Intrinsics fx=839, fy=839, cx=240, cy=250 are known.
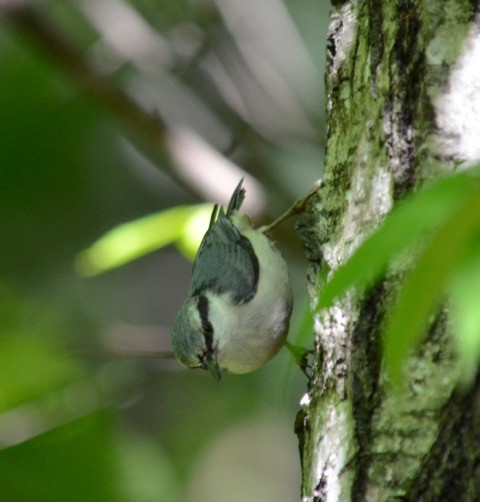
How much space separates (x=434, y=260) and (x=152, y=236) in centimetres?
211

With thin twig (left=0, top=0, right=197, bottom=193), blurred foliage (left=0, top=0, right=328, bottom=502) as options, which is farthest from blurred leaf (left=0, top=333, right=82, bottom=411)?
thin twig (left=0, top=0, right=197, bottom=193)

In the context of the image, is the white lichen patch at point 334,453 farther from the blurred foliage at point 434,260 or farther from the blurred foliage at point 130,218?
the blurred foliage at point 434,260

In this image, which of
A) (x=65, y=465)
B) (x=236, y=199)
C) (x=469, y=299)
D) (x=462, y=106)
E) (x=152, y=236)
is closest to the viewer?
(x=469, y=299)

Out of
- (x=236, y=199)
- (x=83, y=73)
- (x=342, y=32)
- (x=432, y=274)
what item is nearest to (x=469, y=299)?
(x=432, y=274)

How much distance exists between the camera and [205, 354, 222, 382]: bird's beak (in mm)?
3184

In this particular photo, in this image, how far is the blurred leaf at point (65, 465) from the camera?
375cm

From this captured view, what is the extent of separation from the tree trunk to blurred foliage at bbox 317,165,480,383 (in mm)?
688

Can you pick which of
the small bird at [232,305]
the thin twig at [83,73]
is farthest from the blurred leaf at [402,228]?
the thin twig at [83,73]

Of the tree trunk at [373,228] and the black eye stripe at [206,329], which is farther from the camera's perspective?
the black eye stripe at [206,329]

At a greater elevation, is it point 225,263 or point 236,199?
point 236,199

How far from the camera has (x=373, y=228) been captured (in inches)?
74.7

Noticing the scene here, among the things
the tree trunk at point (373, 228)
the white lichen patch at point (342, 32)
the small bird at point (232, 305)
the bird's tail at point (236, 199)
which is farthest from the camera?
the bird's tail at point (236, 199)

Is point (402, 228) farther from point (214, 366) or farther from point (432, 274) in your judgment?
point (214, 366)

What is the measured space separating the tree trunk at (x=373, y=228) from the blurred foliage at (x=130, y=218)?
0.17 m
